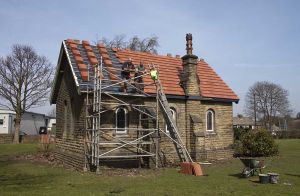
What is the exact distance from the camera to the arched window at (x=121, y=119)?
1850 cm

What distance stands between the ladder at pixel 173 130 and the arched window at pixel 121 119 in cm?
202

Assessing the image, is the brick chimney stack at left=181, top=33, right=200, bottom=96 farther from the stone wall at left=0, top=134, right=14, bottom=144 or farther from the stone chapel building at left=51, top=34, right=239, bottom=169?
the stone wall at left=0, top=134, right=14, bottom=144

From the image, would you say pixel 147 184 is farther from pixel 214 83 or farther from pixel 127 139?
pixel 214 83

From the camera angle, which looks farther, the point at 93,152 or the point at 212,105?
the point at 212,105

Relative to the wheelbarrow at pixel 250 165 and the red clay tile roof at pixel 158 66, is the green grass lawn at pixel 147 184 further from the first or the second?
the red clay tile roof at pixel 158 66

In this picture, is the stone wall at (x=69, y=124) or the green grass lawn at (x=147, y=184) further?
the stone wall at (x=69, y=124)

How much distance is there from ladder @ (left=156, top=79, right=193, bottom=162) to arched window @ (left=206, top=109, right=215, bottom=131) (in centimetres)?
486

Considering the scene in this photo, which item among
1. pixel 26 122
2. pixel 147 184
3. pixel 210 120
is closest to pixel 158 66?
pixel 210 120

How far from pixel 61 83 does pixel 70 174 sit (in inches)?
317

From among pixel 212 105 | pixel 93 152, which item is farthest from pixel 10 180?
pixel 212 105

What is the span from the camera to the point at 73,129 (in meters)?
19.6

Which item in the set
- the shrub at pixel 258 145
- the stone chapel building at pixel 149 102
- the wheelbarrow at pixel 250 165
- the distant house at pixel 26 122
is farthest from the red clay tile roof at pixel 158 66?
the distant house at pixel 26 122

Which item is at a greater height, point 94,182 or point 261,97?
point 261,97

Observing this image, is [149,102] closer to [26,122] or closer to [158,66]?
[158,66]
